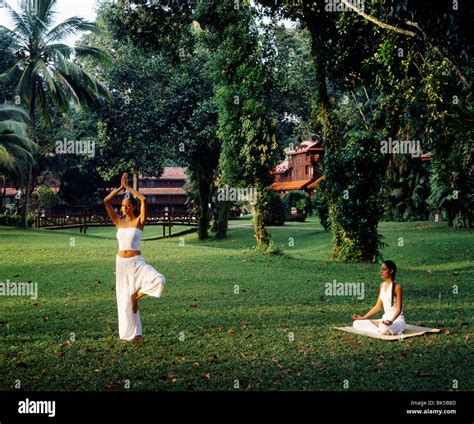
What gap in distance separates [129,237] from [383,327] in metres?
4.19

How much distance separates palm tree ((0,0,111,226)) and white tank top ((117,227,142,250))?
2402 cm

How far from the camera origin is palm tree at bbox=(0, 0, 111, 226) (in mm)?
31781

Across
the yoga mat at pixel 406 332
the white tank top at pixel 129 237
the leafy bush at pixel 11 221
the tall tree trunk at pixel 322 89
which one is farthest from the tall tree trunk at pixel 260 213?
the leafy bush at pixel 11 221

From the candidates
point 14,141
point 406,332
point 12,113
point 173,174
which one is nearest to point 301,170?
point 173,174

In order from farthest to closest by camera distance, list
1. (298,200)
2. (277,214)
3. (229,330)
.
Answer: (298,200)
(277,214)
(229,330)

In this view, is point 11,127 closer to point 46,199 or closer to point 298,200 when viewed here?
point 46,199

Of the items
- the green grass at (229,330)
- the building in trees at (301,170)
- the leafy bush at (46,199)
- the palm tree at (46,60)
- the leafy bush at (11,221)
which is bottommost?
the green grass at (229,330)

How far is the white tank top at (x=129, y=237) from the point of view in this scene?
370 inches

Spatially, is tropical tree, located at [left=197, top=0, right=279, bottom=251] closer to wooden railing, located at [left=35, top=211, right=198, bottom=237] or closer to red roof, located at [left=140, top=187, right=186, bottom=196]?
wooden railing, located at [left=35, top=211, right=198, bottom=237]

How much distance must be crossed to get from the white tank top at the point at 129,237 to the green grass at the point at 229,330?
4.88 ft

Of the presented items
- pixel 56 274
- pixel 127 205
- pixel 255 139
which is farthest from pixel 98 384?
pixel 255 139

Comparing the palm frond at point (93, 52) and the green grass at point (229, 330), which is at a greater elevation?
the palm frond at point (93, 52)

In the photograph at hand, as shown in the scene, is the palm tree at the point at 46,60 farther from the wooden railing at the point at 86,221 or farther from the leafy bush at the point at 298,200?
the leafy bush at the point at 298,200

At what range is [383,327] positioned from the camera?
10211 mm
